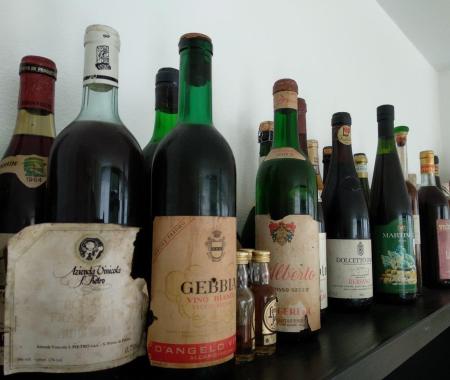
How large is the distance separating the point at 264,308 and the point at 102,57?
27 cm

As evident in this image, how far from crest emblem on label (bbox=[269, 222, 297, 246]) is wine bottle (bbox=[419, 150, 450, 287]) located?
0.52 m

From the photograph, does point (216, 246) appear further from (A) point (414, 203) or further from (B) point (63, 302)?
(A) point (414, 203)

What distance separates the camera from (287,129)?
18.0 inches

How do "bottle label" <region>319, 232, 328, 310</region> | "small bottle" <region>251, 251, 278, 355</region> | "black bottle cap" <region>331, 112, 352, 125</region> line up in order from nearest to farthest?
"small bottle" <region>251, 251, 278, 355</region> → "bottle label" <region>319, 232, 328, 310</region> → "black bottle cap" <region>331, 112, 352, 125</region>

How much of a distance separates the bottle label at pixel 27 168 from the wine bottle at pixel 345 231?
41cm

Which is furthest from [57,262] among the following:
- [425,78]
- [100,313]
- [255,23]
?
[425,78]

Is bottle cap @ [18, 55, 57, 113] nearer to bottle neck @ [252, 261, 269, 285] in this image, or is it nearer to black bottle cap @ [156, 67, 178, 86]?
black bottle cap @ [156, 67, 178, 86]

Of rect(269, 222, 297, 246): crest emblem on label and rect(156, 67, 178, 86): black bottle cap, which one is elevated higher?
rect(156, 67, 178, 86): black bottle cap

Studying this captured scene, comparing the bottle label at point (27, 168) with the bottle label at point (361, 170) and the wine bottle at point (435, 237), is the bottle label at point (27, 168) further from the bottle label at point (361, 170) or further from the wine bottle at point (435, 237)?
the wine bottle at point (435, 237)

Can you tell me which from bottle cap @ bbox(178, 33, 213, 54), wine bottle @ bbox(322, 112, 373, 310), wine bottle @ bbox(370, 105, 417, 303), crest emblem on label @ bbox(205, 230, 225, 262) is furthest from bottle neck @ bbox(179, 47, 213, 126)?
wine bottle @ bbox(370, 105, 417, 303)

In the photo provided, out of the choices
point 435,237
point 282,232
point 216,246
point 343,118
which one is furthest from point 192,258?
point 435,237

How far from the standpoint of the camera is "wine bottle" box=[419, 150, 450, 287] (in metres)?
0.77

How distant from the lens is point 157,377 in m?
0.28

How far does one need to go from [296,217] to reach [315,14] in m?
0.65
